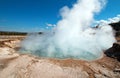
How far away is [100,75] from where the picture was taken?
10906 mm

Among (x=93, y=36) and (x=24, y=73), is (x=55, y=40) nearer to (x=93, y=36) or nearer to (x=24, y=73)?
(x=93, y=36)

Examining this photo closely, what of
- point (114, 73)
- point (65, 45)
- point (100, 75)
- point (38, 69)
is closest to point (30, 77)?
point (38, 69)

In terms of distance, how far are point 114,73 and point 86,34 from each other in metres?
15.9

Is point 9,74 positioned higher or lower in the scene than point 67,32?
lower

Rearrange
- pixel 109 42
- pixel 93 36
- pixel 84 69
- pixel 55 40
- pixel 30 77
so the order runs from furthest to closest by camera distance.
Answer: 1. pixel 93 36
2. pixel 109 42
3. pixel 55 40
4. pixel 84 69
5. pixel 30 77

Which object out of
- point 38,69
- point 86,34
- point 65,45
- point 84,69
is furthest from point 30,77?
point 86,34

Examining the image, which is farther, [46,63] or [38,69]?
[46,63]

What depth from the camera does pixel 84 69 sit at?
12.0 metres

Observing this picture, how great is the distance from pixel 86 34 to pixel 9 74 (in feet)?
65.1

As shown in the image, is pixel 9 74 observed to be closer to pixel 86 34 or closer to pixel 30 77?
pixel 30 77

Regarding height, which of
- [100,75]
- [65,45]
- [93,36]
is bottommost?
[100,75]

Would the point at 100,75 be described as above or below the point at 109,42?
below

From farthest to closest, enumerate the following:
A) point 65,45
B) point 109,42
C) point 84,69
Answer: point 109,42 < point 65,45 < point 84,69

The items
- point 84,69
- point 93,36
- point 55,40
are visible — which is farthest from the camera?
point 93,36
